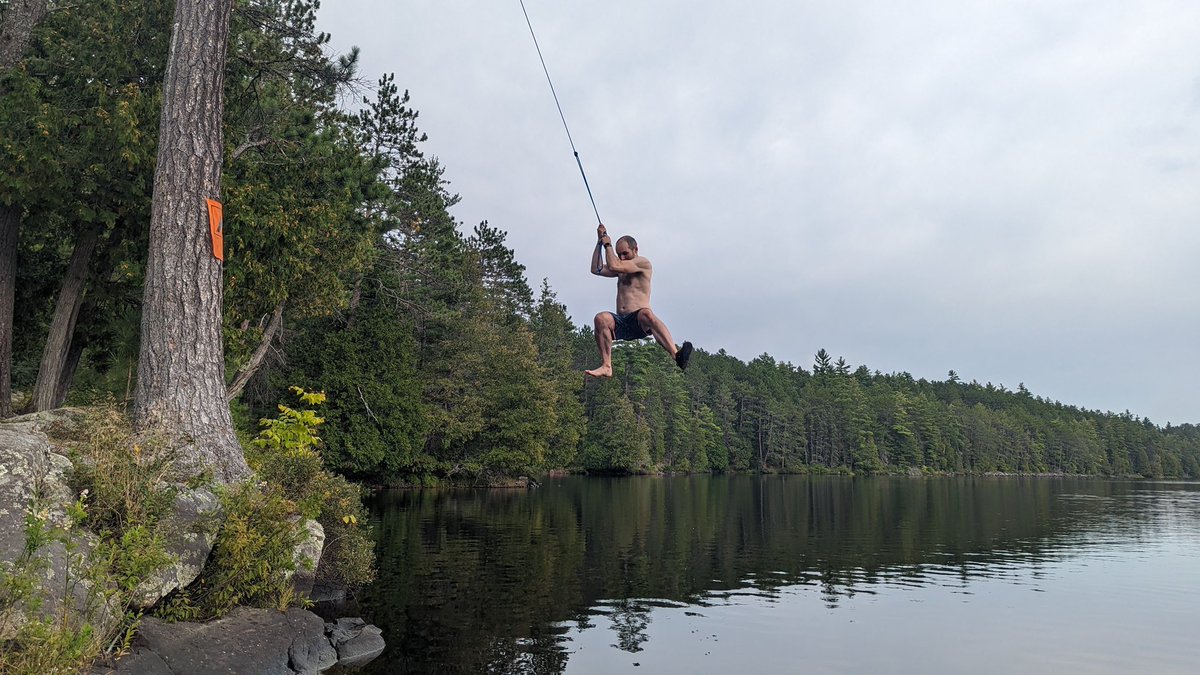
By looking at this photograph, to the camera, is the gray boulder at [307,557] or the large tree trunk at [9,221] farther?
the large tree trunk at [9,221]

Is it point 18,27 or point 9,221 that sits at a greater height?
point 18,27

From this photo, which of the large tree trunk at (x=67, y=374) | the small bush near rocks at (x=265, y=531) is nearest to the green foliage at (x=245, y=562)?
the small bush near rocks at (x=265, y=531)

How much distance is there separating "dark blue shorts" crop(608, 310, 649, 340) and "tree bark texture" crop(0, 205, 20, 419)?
1370 cm

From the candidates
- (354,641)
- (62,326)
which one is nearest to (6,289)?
(62,326)

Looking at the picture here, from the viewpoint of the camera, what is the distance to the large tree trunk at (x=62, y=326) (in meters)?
15.5

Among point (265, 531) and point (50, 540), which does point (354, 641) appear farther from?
point (50, 540)

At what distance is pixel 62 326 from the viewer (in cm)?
1606

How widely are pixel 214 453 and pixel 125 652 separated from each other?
421 cm

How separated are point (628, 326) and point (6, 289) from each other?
14.2 meters

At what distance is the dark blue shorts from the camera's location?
836 cm

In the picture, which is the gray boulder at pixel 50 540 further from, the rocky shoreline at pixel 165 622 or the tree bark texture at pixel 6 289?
the tree bark texture at pixel 6 289

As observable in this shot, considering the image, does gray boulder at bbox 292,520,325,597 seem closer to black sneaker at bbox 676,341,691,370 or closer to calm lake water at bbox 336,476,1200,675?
calm lake water at bbox 336,476,1200,675

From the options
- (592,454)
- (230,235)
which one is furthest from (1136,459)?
(230,235)

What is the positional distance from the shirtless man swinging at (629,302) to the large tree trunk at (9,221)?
44.5ft
